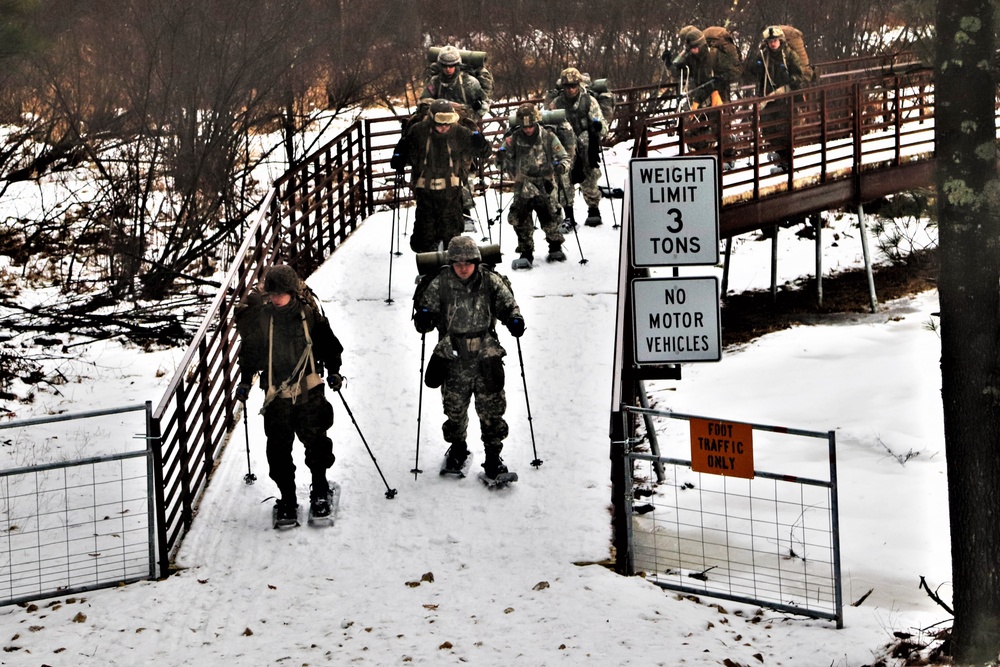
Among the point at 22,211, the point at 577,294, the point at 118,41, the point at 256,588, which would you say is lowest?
the point at 256,588

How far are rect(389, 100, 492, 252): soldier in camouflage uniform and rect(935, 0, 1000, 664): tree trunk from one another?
20.6 feet

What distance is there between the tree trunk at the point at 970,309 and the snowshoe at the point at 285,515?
4547 mm

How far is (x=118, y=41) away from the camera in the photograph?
20.4 m

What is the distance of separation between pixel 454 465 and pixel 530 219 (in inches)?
196

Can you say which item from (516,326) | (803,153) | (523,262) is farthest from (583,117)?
(516,326)

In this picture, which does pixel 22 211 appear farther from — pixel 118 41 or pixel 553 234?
pixel 553 234

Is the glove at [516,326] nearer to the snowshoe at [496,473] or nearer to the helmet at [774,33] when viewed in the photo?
the snowshoe at [496,473]

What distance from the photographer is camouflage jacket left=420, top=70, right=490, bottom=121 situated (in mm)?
16844

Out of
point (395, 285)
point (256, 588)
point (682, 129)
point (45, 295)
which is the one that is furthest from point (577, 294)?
point (45, 295)

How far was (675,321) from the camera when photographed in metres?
9.45

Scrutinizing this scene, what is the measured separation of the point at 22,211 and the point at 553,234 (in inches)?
500

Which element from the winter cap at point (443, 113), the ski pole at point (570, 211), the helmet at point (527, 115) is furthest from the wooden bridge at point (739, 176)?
the winter cap at point (443, 113)

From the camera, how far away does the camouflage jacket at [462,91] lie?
1684cm

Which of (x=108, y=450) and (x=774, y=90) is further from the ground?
(x=774, y=90)
